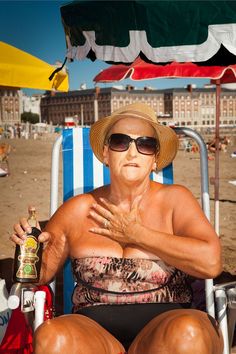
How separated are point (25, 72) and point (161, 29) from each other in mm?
2037

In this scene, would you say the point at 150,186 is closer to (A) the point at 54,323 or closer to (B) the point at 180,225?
(B) the point at 180,225

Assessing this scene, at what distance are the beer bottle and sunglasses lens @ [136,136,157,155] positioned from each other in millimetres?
528

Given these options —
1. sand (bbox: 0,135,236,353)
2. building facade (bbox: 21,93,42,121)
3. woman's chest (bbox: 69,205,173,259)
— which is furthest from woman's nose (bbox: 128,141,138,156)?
building facade (bbox: 21,93,42,121)

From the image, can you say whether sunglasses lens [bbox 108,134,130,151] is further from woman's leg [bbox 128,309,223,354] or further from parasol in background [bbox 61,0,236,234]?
woman's leg [bbox 128,309,223,354]

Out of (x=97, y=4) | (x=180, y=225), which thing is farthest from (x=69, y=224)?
(x=97, y=4)

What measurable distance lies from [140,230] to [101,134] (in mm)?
566

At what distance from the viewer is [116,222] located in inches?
73.0

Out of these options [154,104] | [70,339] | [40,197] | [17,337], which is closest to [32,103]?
[154,104]

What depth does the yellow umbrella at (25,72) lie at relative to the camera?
351cm

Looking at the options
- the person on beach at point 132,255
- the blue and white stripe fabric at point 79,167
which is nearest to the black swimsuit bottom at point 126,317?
the person on beach at point 132,255

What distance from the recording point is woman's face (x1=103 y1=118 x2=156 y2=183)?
1952 millimetres

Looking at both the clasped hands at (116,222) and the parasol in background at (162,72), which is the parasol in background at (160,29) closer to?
the clasped hands at (116,222)

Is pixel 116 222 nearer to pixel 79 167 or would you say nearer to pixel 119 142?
pixel 119 142

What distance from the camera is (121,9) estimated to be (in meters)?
1.93
